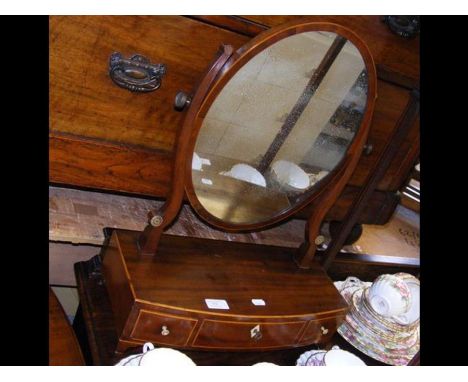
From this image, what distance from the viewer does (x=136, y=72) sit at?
72cm

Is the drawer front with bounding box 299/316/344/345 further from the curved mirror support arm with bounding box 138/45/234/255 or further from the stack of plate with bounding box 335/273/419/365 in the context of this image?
the curved mirror support arm with bounding box 138/45/234/255

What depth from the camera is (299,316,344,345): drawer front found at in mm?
869

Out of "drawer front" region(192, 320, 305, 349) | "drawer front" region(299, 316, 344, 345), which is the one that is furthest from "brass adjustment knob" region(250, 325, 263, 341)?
"drawer front" region(299, 316, 344, 345)

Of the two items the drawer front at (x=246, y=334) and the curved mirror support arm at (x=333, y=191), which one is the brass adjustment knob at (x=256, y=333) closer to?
the drawer front at (x=246, y=334)

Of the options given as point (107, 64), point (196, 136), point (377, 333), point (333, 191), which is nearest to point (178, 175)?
point (196, 136)

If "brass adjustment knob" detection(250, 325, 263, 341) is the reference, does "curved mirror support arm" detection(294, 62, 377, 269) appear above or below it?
above

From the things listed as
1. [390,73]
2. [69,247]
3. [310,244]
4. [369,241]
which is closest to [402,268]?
[369,241]

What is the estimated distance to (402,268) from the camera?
1181 millimetres

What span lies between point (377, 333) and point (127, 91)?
24.7 inches

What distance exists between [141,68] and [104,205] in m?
0.31

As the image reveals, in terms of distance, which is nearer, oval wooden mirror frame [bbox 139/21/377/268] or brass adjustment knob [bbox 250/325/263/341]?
oval wooden mirror frame [bbox 139/21/377/268]

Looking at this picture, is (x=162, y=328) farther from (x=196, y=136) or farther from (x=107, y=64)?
(x=107, y=64)

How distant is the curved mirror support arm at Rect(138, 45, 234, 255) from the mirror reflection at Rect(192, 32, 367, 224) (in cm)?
4

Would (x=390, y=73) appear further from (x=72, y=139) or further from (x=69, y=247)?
(x=69, y=247)
